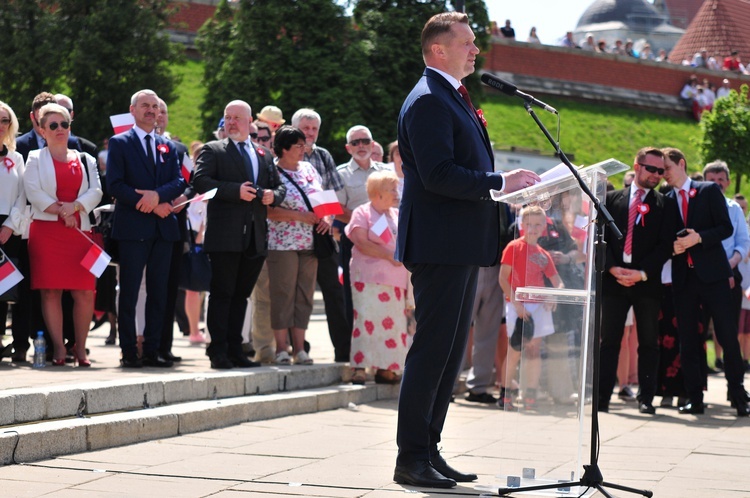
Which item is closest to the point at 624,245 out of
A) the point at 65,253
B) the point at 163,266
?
the point at 163,266

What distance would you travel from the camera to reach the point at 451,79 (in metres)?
6.57

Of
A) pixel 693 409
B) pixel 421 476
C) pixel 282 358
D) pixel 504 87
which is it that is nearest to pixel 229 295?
pixel 282 358

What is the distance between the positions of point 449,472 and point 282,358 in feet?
14.9

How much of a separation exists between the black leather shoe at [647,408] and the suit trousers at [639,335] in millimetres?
37

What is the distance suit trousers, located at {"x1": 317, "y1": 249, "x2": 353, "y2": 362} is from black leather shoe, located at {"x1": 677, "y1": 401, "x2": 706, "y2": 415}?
3088 mm

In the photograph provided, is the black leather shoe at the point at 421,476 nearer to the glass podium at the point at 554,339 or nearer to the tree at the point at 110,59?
the glass podium at the point at 554,339

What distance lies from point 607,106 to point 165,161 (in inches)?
1616

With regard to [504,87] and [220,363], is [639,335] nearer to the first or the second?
[220,363]

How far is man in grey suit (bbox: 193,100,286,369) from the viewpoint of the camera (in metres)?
9.94

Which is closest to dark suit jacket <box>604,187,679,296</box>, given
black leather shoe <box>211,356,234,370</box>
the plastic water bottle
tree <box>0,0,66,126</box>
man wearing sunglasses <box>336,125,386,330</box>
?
man wearing sunglasses <box>336,125,386,330</box>

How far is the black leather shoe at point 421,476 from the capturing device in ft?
20.7

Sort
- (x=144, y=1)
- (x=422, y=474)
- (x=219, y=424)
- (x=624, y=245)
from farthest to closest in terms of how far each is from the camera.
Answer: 1. (x=144, y=1)
2. (x=624, y=245)
3. (x=219, y=424)
4. (x=422, y=474)

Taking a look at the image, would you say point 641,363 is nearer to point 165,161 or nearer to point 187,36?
point 165,161

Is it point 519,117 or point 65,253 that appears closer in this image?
point 65,253
